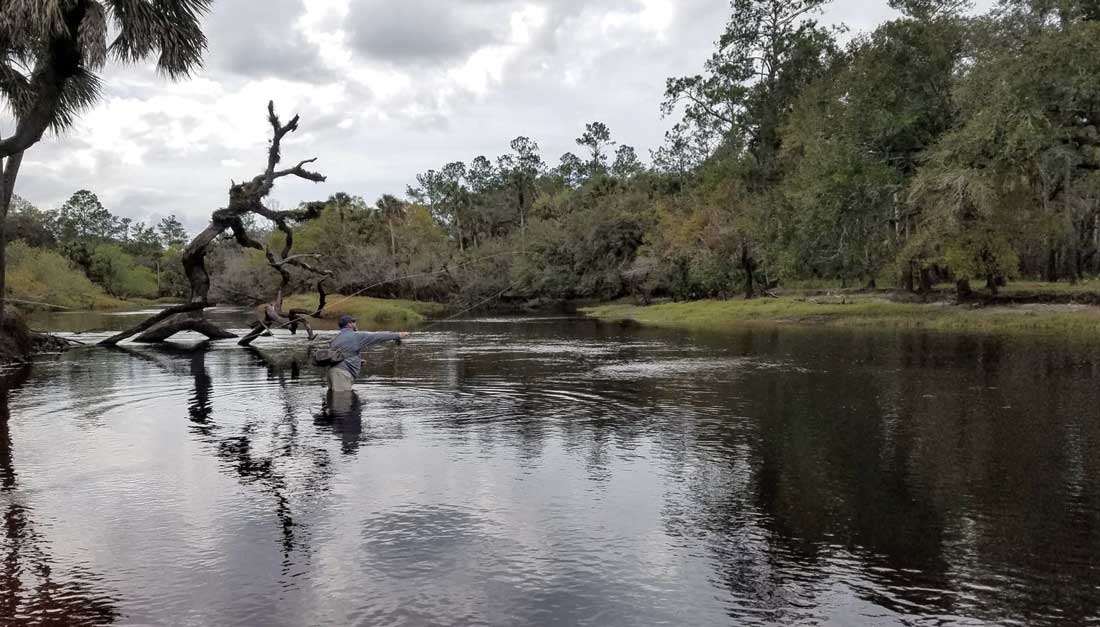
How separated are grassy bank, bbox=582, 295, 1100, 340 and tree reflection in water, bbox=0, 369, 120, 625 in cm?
2932

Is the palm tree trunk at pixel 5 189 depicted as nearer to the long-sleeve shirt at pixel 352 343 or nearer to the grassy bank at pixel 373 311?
the long-sleeve shirt at pixel 352 343

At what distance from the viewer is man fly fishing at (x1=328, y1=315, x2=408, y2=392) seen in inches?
547

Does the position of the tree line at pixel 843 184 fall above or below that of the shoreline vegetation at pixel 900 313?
above

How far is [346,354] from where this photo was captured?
1403cm

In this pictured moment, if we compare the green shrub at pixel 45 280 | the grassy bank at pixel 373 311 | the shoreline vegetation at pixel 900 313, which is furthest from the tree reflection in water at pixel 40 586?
the green shrub at pixel 45 280

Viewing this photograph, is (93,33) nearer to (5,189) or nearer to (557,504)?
(5,189)

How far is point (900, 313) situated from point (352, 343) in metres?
29.3

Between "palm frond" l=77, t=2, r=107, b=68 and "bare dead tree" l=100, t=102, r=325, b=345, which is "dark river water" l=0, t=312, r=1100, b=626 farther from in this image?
"bare dead tree" l=100, t=102, r=325, b=345

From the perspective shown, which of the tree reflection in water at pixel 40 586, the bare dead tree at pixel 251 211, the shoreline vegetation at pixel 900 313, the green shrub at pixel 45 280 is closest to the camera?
the tree reflection in water at pixel 40 586

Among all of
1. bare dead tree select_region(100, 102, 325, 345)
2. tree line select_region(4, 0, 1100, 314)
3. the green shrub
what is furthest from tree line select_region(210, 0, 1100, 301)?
the green shrub

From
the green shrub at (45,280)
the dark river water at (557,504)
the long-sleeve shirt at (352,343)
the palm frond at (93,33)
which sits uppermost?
the palm frond at (93,33)

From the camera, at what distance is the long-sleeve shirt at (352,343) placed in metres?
13.9

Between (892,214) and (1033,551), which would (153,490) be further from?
(892,214)

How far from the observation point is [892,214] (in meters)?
37.8
